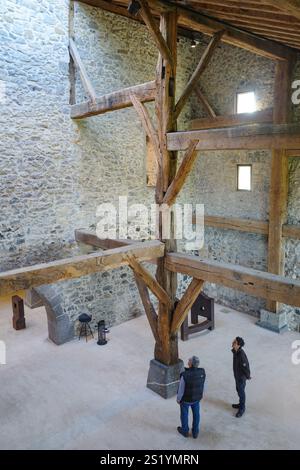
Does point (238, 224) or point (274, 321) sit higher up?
point (238, 224)

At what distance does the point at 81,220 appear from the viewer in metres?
7.29

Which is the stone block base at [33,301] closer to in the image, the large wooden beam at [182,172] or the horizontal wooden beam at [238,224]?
the horizontal wooden beam at [238,224]

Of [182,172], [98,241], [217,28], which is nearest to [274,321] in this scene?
[98,241]

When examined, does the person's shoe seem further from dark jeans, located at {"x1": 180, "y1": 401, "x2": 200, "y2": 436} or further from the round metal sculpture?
the round metal sculpture

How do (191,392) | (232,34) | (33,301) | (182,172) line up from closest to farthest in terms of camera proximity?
(191,392) → (182,172) → (232,34) → (33,301)

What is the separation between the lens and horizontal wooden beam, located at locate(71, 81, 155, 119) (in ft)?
17.3

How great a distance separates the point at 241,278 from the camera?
4.43 meters

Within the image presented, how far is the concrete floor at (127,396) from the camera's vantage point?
4.68 meters

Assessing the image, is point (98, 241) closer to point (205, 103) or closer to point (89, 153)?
point (89, 153)

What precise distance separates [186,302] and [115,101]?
3.20 m

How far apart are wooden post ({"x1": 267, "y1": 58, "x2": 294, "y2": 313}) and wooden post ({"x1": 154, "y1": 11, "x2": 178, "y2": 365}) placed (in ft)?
9.90

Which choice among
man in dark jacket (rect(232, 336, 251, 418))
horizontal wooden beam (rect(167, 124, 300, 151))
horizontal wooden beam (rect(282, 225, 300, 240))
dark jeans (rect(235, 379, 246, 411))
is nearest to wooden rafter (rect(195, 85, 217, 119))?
horizontal wooden beam (rect(282, 225, 300, 240))
